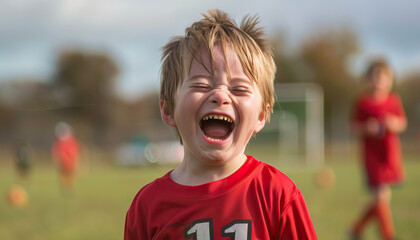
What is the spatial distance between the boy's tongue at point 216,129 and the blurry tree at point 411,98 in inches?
1356

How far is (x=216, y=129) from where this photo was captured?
6.41 feet

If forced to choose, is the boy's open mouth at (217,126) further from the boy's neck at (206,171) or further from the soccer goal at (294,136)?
the soccer goal at (294,136)

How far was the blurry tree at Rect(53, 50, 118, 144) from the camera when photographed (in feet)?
140

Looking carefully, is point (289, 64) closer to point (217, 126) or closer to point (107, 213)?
point (107, 213)

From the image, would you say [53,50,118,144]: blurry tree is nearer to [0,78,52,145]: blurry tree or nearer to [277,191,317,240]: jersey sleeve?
[0,78,52,145]: blurry tree

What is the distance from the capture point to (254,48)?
2.05 metres

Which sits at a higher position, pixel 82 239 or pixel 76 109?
pixel 82 239

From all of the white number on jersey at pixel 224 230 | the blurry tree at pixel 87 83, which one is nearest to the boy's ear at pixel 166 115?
the white number on jersey at pixel 224 230

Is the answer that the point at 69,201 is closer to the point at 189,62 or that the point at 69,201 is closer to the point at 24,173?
the point at 24,173

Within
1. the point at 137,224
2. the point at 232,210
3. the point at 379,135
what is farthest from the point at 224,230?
the point at 379,135

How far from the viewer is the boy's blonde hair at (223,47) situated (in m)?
2.00

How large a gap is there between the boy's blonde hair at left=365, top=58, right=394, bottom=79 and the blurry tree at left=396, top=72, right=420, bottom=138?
1188 inches

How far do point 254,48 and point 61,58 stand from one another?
49551mm

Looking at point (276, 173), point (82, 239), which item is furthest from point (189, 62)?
point (82, 239)
